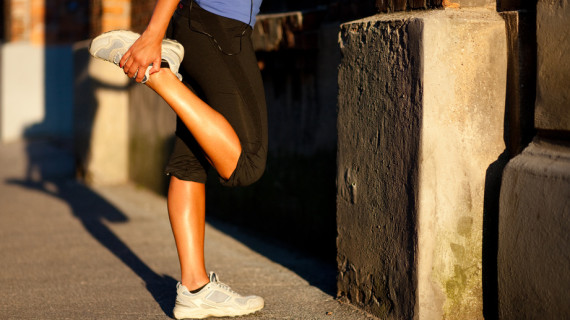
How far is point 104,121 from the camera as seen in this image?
6.02 m

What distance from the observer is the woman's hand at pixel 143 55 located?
231cm

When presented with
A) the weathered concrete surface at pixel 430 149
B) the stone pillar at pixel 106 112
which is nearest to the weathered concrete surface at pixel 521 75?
the weathered concrete surface at pixel 430 149

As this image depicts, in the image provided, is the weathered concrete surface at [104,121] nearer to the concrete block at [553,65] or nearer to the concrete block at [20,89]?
the concrete block at [20,89]

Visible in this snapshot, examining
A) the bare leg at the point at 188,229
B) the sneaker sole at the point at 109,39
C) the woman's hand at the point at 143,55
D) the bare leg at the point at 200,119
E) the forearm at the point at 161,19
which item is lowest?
the bare leg at the point at 188,229

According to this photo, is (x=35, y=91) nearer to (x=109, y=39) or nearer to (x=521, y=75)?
(x=109, y=39)

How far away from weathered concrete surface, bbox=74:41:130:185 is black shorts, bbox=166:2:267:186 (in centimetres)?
359

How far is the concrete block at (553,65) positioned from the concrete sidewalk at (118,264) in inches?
38.0

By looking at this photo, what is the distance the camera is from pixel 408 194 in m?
2.31

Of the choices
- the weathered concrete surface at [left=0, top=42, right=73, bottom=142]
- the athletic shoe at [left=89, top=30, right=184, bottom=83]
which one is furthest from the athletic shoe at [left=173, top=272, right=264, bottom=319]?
the weathered concrete surface at [left=0, top=42, right=73, bottom=142]

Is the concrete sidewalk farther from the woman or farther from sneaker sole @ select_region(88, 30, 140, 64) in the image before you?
sneaker sole @ select_region(88, 30, 140, 64)

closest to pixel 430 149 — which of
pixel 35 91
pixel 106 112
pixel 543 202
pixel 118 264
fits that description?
pixel 543 202

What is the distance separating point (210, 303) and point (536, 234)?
45.6 inches

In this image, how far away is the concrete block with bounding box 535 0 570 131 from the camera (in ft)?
6.89

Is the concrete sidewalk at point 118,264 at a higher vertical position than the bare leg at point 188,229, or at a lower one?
lower
